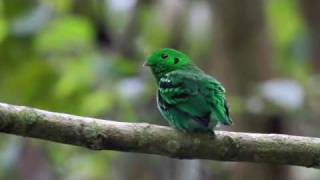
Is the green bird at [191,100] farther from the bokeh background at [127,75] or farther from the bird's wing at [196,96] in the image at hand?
the bokeh background at [127,75]

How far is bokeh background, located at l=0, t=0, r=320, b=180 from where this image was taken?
407cm

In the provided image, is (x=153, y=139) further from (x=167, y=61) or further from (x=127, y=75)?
(x=127, y=75)

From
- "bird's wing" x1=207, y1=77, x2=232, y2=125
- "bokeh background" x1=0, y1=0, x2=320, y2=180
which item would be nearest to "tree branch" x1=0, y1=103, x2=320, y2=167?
"bird's wing" x1=207, y1=77, x2=232, y2=125

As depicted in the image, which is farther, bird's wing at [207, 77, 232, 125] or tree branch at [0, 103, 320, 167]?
bird's wing at [207, 77, 232, 125]

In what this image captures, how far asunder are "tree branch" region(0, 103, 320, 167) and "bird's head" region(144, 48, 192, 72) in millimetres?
552

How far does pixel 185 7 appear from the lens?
514cm

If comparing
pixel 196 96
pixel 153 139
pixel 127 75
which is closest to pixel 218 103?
pixel 196 96

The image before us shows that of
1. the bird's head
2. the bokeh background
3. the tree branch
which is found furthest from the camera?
the bokeh background

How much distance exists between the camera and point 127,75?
4.48 metres

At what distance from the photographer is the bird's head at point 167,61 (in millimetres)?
2934

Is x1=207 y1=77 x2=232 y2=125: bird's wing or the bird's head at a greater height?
the bird's head

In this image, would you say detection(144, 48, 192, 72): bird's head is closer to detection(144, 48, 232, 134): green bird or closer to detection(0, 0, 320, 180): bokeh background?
detection(144, 48, 232, 134): green bird

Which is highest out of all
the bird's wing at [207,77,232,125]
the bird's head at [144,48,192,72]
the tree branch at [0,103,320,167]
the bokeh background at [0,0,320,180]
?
the bokeh background at [0,0,320,180]

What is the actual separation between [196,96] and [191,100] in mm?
30
